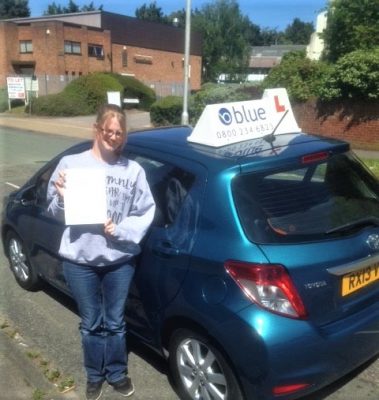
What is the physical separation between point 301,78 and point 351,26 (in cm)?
714

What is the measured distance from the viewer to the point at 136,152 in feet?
11.2

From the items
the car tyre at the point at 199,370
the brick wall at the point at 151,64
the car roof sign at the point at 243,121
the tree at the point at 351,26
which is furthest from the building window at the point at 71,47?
the car tyre at the point at 199,370

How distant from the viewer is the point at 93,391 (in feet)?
10.2

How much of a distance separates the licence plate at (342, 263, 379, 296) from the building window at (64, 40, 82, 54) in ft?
149

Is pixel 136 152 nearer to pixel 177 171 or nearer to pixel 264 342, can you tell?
pixel 177 171

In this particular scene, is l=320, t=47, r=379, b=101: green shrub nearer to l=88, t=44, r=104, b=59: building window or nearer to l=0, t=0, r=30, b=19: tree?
l=88, t=44, r=104, b=59: building window

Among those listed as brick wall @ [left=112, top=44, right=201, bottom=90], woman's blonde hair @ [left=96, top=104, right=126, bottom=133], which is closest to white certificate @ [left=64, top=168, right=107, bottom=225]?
woman's blonde hair @ [left=96, top=104, right=126, bottom=133]

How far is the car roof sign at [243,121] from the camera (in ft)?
10.3

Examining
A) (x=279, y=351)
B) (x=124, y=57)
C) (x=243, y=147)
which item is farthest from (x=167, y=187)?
(x=124, y=57)

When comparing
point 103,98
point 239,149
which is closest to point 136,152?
point 239,149

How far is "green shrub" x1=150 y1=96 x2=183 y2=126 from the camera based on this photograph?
928 inches

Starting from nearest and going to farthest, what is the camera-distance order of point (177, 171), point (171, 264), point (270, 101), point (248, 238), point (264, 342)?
point (264, 342), point (248, 238), point (171, 264), point (177, 171), point (270, 101)

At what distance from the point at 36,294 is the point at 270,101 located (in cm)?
278

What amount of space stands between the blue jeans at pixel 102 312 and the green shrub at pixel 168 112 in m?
20.6
